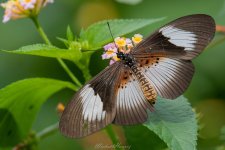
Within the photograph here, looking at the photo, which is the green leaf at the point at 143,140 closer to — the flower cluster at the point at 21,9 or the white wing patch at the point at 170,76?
the white wing patch at the point at 170,76

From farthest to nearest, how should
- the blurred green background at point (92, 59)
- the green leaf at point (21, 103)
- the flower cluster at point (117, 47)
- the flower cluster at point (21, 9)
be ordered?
the blurred green background at point (92, 59) → the flower cluster at point (21, 9) → the green leaf at point (21, 103) → the flower cluster at point (117, 47)

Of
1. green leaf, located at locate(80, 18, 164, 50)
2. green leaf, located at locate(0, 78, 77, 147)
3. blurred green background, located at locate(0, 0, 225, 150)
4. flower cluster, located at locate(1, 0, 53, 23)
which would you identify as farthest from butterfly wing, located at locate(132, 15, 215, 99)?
blurred green background, located at locate(0, 0, 225, 150)

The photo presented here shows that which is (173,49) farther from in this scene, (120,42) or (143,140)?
(143,140)

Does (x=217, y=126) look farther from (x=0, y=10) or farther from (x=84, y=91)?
(x=0, y=10)

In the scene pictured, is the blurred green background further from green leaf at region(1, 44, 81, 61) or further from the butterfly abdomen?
green leaf at region(1, 44, 81, 61)

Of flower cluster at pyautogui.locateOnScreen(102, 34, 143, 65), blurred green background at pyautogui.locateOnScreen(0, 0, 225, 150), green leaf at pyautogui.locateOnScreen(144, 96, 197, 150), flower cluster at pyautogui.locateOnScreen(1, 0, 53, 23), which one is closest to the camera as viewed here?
green leaf at pyautogui.locateOnScreen(144, 96, 197, 150)

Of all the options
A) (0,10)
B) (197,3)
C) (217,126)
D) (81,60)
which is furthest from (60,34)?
(81,60)

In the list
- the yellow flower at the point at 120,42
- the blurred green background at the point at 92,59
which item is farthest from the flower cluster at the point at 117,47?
the blurred green background at the point at 92,59
